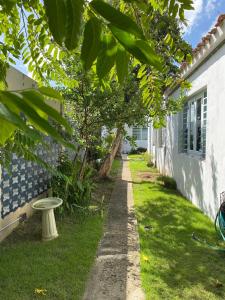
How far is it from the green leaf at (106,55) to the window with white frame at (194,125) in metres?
7.23

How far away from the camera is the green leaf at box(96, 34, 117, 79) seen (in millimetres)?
741

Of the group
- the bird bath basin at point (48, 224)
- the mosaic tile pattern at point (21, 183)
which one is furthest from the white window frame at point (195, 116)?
the bird bath basin at point (48, 224)

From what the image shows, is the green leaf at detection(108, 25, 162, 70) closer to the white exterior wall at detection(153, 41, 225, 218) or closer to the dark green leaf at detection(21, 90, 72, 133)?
the dark green leaf at detection(21, 90, 72, 133)

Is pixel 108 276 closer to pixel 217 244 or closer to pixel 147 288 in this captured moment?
pixel 147 288

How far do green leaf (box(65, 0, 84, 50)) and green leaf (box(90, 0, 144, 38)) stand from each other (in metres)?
0.03

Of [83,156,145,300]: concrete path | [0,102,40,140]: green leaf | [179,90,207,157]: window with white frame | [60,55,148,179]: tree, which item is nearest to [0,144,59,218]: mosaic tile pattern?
[60,55,148,179]: tree

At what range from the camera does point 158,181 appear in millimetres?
12625

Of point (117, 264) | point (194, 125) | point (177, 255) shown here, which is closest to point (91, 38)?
point (117, 264)

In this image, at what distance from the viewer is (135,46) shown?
673 millimetres

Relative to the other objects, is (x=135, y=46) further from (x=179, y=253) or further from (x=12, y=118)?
(x=179, y=253)

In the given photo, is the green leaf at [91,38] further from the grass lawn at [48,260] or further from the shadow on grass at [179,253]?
the shadow on grass at [179,253]

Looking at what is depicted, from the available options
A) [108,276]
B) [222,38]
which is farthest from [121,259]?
[222,38]

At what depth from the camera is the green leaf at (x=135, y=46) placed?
66 centimetres

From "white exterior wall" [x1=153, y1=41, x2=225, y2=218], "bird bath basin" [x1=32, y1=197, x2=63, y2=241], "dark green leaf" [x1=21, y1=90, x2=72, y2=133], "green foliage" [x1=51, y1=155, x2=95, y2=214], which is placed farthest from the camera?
"green foliage" [x1=51, y1=155, x2=95, y2=214]
